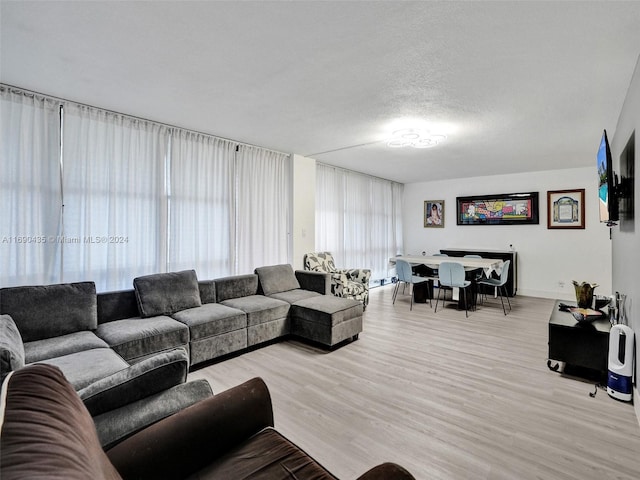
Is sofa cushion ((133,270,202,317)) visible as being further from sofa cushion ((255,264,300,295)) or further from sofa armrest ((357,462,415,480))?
sofa armrest ((357,462,415,480))

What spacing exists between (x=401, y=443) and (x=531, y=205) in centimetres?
626

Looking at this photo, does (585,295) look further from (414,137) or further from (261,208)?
(261,208)

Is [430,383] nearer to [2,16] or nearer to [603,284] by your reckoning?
[2,16]

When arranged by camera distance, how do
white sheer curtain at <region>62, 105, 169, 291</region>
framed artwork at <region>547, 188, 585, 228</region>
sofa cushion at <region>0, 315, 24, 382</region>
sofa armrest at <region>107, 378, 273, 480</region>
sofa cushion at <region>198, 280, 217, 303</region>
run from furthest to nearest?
framed artwork at <region>547, 188, 585, 228</region>
sofa cushion at <region>198, 280, 217, 303</region>
white sheer curtain at <region>62, 105, 169, 291</region>
sofa cushion at <region>0, 315, 24, 382</region>
sofa armrest at <region>107, 378, 273, 480</region>

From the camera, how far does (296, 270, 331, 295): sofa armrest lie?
14.8ft

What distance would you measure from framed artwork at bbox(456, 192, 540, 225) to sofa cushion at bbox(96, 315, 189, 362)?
260 inches

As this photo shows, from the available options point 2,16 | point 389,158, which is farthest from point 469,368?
point 2,16

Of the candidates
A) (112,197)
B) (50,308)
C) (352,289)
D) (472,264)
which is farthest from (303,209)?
(50,308)

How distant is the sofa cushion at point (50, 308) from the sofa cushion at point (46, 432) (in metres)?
2.06

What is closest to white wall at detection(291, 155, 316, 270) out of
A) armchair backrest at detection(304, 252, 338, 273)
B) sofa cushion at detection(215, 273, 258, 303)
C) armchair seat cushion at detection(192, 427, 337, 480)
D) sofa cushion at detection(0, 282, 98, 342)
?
armchair backrest at detection(304, 252, 338, 273)

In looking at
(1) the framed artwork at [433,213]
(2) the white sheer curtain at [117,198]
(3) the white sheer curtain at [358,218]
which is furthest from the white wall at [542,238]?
(2) the white sheer curtain at [117,198]

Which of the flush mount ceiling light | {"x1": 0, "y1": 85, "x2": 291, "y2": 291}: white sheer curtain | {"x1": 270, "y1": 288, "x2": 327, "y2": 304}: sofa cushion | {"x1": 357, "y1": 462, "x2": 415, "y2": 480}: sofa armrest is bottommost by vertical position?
{"x1": 270, "y1": 288, "x2": 327, "y2": 304}: sofa cushion

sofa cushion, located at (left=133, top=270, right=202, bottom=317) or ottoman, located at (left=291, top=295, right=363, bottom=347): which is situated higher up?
sofa cushion, located at (left=133, top=270, right=202, bottom=317)

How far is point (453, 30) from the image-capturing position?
1.92 m
